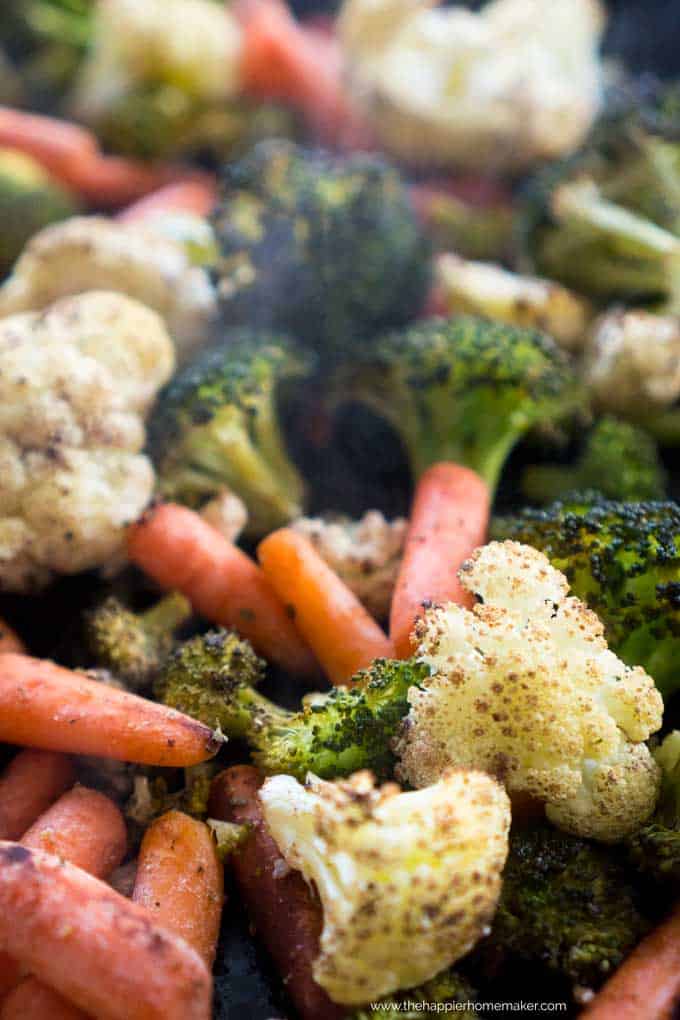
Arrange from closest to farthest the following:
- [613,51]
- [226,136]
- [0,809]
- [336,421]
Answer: [0,809] → [336,421] → [226,136] → [613,51]

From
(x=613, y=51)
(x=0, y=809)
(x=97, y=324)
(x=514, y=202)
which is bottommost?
(x=0, y=809)

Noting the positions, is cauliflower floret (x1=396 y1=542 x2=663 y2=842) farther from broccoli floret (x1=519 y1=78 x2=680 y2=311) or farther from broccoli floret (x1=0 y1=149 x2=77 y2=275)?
broccoli floret (x1=0 y1=149 x2=77 y2=275)

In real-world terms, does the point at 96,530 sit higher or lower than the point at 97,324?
Result: lower

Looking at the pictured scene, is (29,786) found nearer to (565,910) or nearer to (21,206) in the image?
(565,910)

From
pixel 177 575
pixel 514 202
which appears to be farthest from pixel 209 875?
pixel 514 202

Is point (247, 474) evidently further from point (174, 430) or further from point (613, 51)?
point (613, 51)

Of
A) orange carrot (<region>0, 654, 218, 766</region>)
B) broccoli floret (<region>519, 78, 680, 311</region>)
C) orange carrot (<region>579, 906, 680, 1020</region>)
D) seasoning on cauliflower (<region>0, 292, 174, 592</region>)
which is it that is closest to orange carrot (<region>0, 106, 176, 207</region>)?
seasoning on cauliflower (<region>0, 292, 174, 592</region>)
